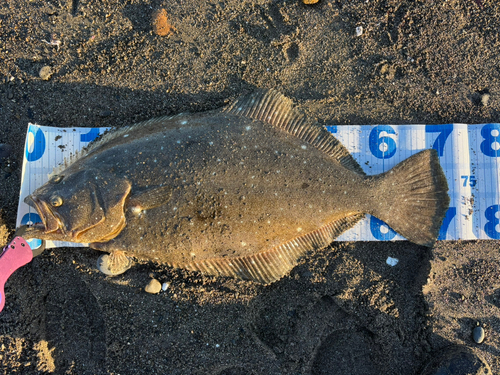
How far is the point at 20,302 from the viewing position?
3355 mm

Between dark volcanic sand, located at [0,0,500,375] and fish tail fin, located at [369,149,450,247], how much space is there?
332mm

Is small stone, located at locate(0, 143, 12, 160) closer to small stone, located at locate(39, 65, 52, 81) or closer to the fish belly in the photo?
small stone, located at locate(39, 65, 52, 81)

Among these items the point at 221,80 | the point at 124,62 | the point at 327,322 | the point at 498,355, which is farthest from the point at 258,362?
the point at 124,62

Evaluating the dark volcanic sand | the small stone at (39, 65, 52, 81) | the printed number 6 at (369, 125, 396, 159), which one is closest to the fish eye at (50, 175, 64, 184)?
the dark volcanic sand

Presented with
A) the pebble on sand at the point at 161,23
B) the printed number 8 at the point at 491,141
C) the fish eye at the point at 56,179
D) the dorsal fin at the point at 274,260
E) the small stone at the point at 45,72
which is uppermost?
the pebble on sand at the point at 161,23

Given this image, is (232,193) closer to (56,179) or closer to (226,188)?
(226,188)

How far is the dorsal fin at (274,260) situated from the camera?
314 centimetres

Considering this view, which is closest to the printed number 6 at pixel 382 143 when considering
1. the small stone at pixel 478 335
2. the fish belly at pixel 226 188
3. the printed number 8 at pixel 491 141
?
the fish belly at pixel 226 188

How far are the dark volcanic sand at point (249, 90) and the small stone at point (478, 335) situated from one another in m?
0.05

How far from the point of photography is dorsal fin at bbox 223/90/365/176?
320 centimetres

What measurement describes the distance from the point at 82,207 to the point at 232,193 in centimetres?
131

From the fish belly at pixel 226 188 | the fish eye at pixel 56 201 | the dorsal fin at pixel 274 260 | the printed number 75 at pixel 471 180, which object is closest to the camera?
the fish eye at pixel 56 201

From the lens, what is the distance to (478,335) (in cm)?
328

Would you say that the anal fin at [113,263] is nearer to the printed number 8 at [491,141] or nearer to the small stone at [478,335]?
the small stone at [478,335]
